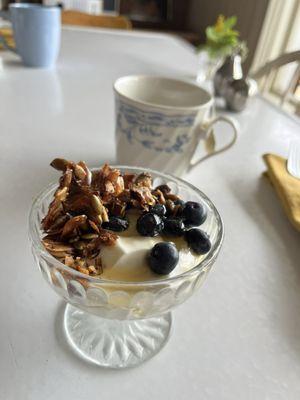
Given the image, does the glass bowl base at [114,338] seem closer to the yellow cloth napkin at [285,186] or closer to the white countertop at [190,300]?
the white countertop at [190,300]

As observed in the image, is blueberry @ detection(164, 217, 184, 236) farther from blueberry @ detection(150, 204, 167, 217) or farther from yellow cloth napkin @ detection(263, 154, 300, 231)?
yellow cloth napkin @ detection(263, 154, 300, 231)

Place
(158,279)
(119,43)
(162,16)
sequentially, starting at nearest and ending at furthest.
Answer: (158,279), (119,43), (162,16)

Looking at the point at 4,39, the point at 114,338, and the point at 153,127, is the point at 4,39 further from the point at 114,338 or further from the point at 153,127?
the point at 114,338

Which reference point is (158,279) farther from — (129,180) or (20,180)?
(20,180)

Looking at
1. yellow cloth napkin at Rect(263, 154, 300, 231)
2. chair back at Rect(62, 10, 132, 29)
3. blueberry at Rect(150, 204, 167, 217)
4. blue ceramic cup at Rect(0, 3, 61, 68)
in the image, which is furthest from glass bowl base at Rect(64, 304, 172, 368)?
chair back at Rect(62, 10, 132, 29)

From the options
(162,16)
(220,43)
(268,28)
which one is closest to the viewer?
(220,43)

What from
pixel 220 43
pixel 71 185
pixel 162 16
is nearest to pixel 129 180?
pixel 71 185
